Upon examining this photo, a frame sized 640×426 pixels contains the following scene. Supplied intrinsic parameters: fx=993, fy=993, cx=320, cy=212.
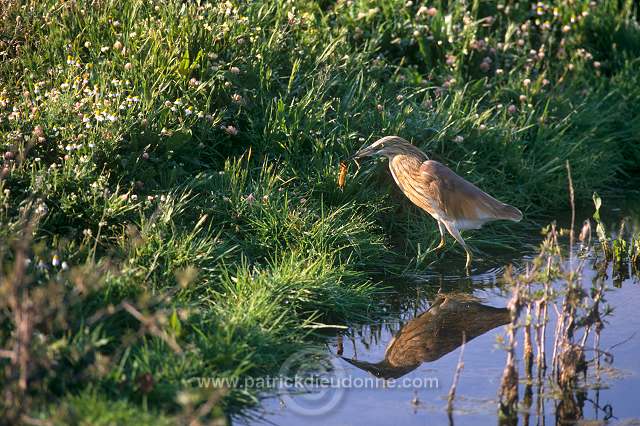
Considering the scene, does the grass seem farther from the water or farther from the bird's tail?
the bird's tail

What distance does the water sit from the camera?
5004 millimetres

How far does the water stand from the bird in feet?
1.47

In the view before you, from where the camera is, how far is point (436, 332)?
620cm

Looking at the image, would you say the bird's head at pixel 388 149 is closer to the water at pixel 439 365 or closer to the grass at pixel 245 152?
the grass at pixel 245 152

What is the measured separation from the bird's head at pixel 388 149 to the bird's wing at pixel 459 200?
0.22 metres

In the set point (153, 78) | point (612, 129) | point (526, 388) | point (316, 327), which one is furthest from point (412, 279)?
point (612, 129)

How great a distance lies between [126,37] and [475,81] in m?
3.31

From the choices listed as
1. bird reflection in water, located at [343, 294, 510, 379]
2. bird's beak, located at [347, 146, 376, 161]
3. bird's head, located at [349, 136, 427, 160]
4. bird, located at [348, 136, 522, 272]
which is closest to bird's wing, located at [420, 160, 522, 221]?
bird, located at [348, 136, 522, 272]

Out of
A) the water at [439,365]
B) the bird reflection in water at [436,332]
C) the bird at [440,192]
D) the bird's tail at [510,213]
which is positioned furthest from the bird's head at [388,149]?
the bird reflection in water at [436,332]

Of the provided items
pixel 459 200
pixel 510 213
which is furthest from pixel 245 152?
pixel 510 213

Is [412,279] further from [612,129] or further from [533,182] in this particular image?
[612,129]

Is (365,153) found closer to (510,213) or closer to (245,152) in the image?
(245,152)

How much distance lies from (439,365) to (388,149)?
7.39 feet

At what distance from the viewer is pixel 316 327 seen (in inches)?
233
